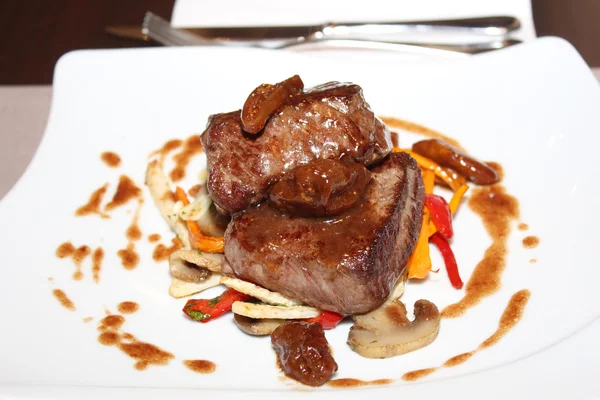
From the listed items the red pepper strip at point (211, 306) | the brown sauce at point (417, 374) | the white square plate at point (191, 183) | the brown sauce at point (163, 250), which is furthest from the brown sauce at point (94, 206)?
the brown sauce at point (417, 374)

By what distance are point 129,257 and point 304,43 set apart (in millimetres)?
2933

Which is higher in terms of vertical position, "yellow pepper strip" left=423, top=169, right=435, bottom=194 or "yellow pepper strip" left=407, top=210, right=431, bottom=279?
"yellow pepper strip" left=423, top=169, right=435, bottom=194

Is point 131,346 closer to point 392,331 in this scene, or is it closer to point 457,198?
point 392,331

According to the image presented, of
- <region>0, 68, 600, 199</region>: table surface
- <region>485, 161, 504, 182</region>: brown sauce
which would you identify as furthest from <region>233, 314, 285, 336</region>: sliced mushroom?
<region>0, 68, 600, 199</region>: table surface

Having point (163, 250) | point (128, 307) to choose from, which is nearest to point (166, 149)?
point (163, 250)

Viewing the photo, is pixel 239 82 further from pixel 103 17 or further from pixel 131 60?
pixel 103 17

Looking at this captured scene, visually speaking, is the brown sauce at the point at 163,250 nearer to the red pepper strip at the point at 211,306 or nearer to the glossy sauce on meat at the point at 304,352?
the red pepper strip at the point at 211,306

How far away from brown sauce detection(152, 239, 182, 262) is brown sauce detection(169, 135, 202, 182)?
63cm

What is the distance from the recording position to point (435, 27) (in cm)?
619

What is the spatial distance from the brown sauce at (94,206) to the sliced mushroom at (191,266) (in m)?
0.75

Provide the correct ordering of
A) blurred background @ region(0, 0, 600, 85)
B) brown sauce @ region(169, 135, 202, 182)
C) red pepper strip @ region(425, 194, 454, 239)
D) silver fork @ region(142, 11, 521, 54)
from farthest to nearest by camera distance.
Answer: blurred background @ region(0, 0, 600, 85) → silver fork @ region(142, 11, 521, 54) → brown sauce @ region(169, 135, 202, 182) → red pepper strip @ region(425, 194, 454, 239)

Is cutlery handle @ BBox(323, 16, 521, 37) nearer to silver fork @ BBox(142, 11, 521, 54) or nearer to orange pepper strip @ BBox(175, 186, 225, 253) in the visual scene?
silver fork @ BBox(142, 11, 521, 54)

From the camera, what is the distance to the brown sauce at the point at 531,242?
4.14 metres

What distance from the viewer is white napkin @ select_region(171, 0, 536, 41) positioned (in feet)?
21.7
